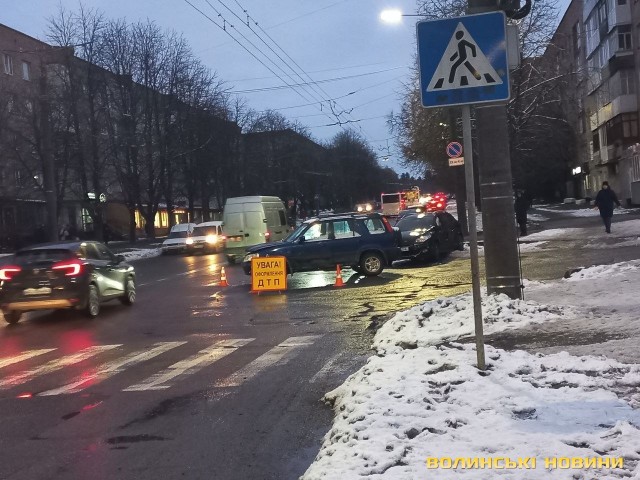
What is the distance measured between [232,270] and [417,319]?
15.6 meters

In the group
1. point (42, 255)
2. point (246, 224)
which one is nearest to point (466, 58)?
point (42, 255)

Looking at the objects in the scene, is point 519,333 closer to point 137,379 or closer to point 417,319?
point 417,319

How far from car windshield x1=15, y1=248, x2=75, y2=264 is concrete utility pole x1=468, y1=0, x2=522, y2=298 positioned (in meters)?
8.79

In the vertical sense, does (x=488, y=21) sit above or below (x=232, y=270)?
above

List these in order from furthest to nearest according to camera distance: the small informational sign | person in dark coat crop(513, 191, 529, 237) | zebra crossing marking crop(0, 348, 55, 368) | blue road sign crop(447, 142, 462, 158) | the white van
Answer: person in dark coat crop(513, 191, 529, 237)
the white van
blue road sign crop(447, 142, 462, 158)
the small informational sign
zebra crossing marking crop(0, 348, 55, 368)

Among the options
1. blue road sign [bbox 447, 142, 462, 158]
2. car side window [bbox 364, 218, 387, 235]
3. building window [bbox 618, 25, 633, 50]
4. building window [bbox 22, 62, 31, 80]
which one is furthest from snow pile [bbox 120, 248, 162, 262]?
building window [bbox 618, 25, 633, 50]

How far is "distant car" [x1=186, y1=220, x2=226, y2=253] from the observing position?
4009cm

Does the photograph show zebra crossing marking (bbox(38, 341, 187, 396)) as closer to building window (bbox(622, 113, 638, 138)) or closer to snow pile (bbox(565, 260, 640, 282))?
snow pile (bbox(565, 260, 640, 282))

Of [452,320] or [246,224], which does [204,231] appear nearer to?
[246,224]

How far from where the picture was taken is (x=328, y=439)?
5.43 m

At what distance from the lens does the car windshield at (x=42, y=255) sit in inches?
569

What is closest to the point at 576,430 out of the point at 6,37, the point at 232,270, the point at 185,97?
the point at 232,270

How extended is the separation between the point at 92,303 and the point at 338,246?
7.07 meters

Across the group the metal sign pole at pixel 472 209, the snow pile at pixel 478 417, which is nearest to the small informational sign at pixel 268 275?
the snow pile at pixel 478 417
